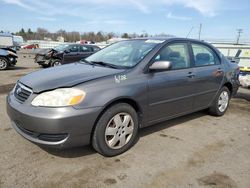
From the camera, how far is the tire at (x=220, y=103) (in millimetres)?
5284

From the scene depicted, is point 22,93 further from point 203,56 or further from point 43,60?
point 43,60

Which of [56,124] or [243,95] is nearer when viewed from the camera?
[56,124]

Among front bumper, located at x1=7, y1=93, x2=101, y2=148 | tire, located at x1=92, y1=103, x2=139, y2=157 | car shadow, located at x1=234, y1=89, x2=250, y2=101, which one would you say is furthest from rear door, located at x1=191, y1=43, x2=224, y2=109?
car shadow, located at x1=234, y1=89, x2=250, y2=101

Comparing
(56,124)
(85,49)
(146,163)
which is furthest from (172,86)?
(85,49)

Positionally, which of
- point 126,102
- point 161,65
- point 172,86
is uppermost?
point 161,65

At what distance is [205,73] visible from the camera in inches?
187

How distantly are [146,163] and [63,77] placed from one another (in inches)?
61.9

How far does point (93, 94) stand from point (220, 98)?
330cm

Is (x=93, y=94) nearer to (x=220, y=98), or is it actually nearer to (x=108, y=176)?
(x=108, y=176)

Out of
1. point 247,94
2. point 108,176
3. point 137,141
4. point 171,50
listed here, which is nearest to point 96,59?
point 171,50

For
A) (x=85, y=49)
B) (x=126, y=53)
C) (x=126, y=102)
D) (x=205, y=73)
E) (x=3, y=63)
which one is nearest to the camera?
(x=126, y=102)

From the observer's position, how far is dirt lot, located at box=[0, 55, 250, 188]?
9.53 ft

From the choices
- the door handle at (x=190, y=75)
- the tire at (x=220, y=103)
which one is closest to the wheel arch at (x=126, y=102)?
the door handle at (x=190, y=75)

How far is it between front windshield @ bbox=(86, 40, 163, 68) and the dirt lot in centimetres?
126
